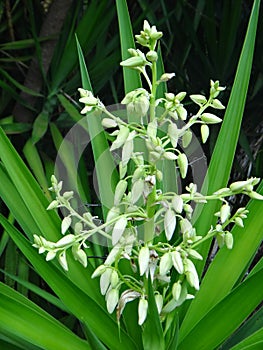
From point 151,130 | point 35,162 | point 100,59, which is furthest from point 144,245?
point 100,59

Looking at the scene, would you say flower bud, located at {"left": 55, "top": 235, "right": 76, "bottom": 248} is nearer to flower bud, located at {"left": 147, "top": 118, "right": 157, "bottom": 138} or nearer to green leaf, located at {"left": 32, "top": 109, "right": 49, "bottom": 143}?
flower bud, located at {"left": 147, "top": 118, "right": 157, "bottom": 138}

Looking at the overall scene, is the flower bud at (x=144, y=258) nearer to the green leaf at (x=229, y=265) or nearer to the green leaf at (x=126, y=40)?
the green leaf at (x=229, y=265)

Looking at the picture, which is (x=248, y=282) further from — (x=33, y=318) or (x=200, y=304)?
(x=33, y=318)

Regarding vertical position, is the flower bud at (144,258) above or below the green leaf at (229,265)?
above

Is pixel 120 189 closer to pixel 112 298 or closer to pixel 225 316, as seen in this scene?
pixel 112 298

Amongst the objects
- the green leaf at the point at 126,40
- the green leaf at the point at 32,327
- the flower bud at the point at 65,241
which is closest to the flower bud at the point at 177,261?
the flower bud at the point at 65,241

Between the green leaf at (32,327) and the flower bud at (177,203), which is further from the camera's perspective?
the green leaf at (32,327)

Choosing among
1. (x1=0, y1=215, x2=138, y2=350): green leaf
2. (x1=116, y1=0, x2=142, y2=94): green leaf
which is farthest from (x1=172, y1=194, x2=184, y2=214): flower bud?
(x1=116, y1=0, x2=142, y2=94): green leaf

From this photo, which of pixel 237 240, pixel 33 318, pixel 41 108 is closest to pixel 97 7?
pixel 41 108

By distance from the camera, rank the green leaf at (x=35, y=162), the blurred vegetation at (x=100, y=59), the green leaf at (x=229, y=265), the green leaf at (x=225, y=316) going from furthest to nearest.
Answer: the blurred vegetation at (x=100, y=59) → the green leaf at (x=35, y=162) → the green leaf at (x=229, y=265) → the green leaf at (x=225, y=316)
